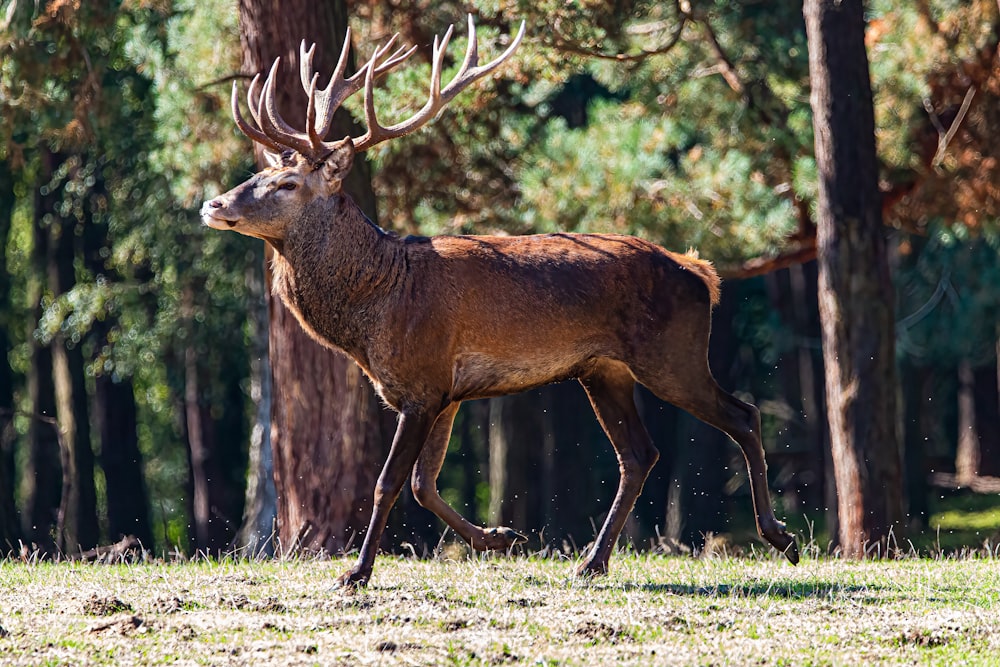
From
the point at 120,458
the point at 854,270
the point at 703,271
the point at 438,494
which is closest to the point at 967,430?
the point at 120,458

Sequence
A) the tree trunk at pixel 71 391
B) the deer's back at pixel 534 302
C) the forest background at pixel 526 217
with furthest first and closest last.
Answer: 1. the tree trunk at pixel 71 391
2. the forest background at pixel 526 217
3. the deer's back at pixel 534 302

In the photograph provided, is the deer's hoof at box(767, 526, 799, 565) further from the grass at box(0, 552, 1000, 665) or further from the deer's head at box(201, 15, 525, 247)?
the deer's head at box(201, 15, 525, 247)

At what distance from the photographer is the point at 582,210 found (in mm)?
15641

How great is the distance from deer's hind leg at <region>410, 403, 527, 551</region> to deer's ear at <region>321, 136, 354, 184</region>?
148 centimetres

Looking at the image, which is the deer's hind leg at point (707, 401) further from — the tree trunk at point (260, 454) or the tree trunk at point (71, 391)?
the tree trunk at point (71, 391)

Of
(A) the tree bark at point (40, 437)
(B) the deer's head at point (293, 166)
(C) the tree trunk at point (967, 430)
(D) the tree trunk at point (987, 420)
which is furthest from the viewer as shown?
(D) the tree trunk at point (987, 420)

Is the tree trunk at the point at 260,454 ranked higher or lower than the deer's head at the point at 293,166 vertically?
lower

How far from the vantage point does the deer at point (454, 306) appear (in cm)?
816

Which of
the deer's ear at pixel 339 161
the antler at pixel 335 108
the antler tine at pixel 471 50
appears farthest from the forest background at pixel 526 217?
the deer's ear at pixel 339 161

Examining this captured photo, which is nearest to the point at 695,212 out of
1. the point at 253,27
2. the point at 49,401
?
the point at 253,27

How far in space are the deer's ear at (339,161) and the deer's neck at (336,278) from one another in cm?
14

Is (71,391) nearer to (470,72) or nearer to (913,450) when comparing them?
Result: (913,450)

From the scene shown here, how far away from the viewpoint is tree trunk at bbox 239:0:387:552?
35.9ft

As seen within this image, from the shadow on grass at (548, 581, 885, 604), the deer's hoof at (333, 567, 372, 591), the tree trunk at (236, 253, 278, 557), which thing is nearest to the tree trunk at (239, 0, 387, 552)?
the deer's hoof at (333, 567, 372, 591)
